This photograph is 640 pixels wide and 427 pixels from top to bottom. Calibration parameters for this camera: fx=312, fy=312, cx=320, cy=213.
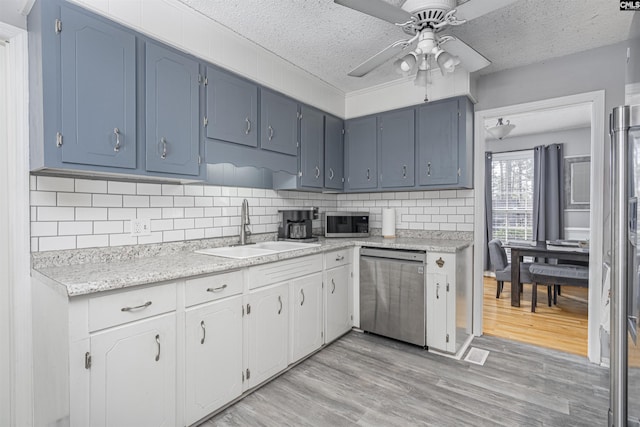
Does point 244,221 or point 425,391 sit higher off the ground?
point 244,221

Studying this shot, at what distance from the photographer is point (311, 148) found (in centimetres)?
316

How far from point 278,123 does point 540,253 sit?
3335 millimetres

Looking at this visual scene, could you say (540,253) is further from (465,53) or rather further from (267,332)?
(267,332)

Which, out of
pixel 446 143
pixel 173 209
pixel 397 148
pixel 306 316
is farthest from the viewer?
pixel 397 148

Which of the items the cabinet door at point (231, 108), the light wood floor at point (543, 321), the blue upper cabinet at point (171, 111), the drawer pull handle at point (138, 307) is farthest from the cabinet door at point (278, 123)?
the light wood floor at point (543, 321)

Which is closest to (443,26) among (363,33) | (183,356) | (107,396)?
(363,33)

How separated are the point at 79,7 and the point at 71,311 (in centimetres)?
147

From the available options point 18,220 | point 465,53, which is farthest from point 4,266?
point 465,53

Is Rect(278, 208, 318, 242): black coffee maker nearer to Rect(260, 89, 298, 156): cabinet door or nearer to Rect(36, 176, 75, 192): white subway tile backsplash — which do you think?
Rect(260, 89, 298, 156): cabinet door

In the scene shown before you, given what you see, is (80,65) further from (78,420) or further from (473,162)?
(473,162)

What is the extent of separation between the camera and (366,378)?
2312 mm

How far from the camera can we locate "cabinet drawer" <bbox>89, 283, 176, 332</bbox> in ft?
4.41

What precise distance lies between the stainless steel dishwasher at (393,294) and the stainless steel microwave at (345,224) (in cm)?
39

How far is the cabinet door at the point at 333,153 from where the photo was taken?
3.38m
